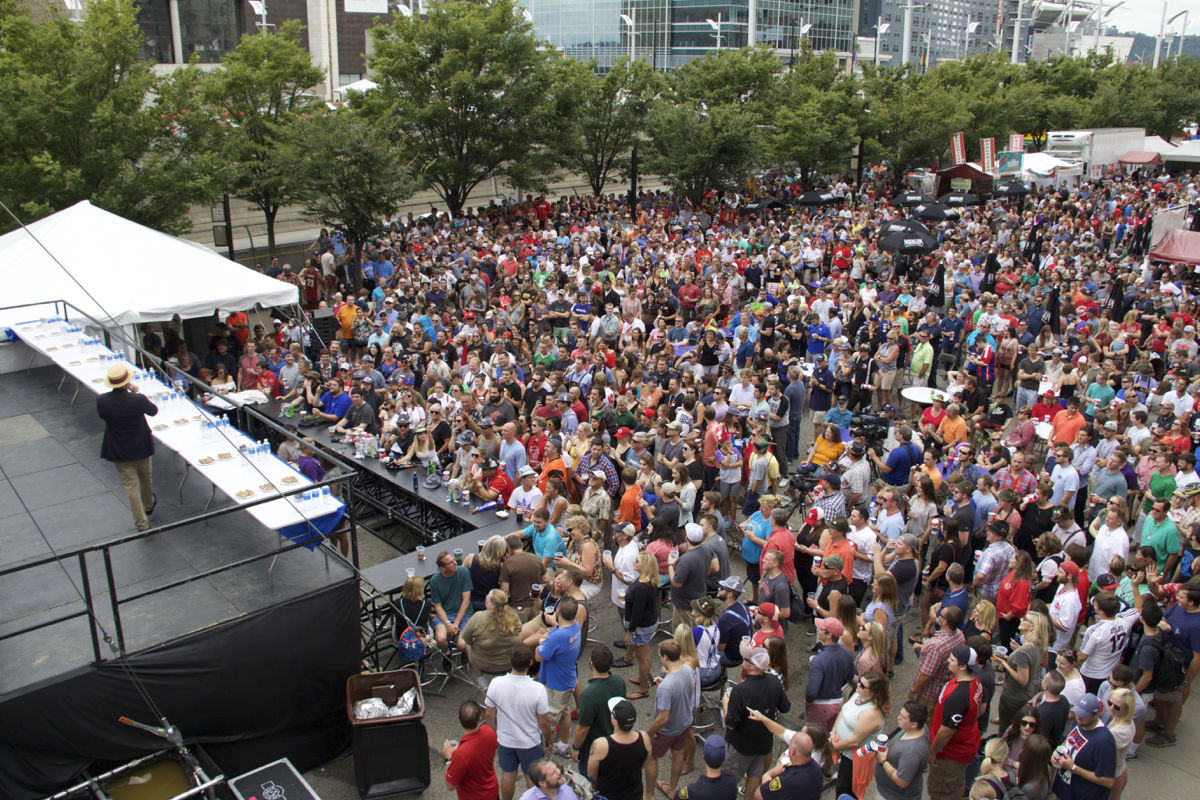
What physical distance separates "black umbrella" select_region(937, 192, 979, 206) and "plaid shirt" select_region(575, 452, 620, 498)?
24.8m

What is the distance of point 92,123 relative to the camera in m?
16.0

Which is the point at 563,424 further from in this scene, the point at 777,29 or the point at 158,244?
the point at 777,29

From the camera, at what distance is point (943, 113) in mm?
38406

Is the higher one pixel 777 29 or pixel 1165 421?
pixel 777 29

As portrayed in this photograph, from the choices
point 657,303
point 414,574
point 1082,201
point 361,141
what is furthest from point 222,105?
point 1082,201

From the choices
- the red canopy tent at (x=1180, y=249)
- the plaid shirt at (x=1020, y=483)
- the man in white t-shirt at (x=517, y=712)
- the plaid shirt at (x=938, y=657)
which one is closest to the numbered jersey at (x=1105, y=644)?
the plaid shirt at (x=938, y=657)

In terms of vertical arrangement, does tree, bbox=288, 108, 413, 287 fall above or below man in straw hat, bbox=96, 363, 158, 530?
above

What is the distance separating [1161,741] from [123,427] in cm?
931

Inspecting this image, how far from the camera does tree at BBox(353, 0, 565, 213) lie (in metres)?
25.0

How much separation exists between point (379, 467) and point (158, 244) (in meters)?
6.66

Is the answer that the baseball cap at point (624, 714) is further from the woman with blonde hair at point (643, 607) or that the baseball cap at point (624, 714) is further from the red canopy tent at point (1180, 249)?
the red canopy tent at point (1180, 249)

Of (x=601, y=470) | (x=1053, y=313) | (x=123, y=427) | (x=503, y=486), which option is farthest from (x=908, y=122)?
(x=123, y=427)

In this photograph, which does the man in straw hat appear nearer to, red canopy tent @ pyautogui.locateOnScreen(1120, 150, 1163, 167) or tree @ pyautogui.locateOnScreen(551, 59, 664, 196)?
tree @ pyautogui.locateOnScreen(551, 59, 664, 196)

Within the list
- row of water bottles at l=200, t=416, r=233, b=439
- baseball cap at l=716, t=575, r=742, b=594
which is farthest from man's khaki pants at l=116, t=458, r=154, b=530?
baseball cap at l=716, t=575, r=742, b=594
